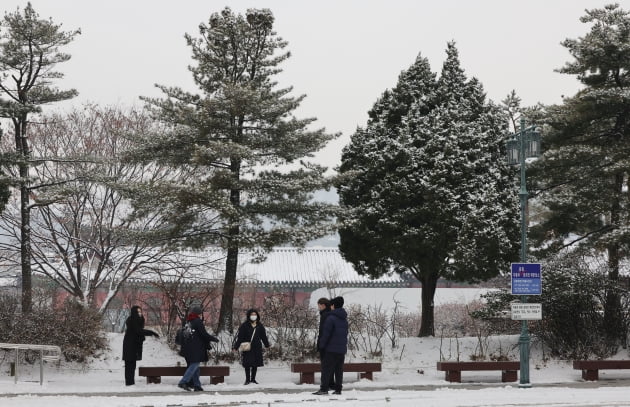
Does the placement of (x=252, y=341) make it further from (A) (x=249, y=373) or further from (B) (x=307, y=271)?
(B) (x=307, y=271)

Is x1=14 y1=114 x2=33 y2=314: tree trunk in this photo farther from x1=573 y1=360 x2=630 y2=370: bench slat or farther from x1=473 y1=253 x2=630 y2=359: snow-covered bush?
x1=573 y1=360 x2=630 y2=370: bench slat

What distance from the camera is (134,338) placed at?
719 inches

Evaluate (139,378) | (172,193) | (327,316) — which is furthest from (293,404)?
(172,193)

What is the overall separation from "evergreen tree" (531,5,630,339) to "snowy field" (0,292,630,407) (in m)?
3.14

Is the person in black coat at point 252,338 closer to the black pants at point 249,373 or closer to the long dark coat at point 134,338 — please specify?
the black pants at point 249,373

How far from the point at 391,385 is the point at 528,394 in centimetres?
340

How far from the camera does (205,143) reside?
22797mm

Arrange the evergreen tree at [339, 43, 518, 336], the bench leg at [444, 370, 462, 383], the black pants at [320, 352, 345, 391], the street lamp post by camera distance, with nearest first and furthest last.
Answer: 1. the black pants at [320, 352, 345, 391]
2. the street lamp post
3. the bench leg at [444, 370, 462, 383]
4. the evergreen tree at [339, 43, 518, 336]

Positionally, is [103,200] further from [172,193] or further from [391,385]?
[391,385]

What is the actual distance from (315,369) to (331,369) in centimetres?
249

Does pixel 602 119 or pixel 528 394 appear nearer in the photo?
pixel 528 394

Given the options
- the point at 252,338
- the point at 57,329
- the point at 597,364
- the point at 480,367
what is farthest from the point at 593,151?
the point at 57,329

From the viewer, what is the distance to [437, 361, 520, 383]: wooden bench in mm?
19516

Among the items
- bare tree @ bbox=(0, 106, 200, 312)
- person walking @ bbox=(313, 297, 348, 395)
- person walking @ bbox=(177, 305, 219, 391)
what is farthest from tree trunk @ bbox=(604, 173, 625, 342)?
bare tree @ bbox=(0, 106, 200, 312)
